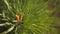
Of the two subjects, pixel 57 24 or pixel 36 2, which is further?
pixel 57 24

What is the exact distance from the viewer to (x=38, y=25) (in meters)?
1.31

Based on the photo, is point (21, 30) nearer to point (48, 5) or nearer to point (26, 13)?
point (26, 13)

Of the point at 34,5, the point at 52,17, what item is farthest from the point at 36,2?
the point at 52,17

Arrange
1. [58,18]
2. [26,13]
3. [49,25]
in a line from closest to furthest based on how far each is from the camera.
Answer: [26,13], [49,25], [58,18]

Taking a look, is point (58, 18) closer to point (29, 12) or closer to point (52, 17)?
point (52, 17)

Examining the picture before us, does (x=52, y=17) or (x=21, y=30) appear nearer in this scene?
(x=21, y=30)

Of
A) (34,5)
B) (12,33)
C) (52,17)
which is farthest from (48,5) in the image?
(12,33)

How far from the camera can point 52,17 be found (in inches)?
54.7

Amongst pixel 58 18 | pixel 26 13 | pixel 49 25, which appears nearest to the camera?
pixel 26 13

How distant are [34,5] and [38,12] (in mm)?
65

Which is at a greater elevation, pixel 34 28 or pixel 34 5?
pixel 34 5

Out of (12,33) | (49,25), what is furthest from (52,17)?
(12,33)

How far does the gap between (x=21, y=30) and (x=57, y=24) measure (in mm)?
324

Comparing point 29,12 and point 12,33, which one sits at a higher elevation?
point 29,12
